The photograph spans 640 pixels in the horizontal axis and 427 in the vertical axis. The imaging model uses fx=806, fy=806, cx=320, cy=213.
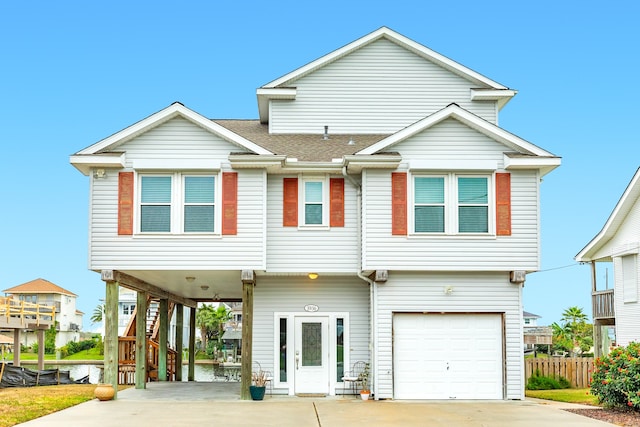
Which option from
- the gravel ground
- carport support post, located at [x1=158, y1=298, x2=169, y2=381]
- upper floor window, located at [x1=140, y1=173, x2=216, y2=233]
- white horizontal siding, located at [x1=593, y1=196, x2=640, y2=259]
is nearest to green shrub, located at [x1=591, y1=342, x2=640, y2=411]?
the gravel ground

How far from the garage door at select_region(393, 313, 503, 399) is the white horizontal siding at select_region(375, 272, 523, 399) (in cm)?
26

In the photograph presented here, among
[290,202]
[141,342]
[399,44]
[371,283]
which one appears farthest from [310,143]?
[141,342]

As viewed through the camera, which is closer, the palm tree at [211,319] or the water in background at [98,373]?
A: the water in background at [98,373]

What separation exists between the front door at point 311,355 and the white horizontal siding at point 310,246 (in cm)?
180

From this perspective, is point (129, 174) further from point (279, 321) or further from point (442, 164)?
point (442, 164)

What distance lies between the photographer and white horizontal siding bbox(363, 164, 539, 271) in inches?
789

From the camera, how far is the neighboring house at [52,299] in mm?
79750

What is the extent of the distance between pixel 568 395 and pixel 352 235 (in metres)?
8.73

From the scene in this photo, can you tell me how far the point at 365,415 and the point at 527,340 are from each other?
2882cm

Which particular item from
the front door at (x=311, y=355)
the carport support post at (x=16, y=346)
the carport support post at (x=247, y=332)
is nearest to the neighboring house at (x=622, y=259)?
the front door at (x=311, y=355)

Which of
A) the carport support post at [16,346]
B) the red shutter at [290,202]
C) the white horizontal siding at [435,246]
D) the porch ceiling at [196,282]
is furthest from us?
the carport support post at [16,346]

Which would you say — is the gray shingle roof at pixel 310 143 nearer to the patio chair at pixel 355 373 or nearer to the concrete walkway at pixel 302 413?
the patio chair at pixel 355 373

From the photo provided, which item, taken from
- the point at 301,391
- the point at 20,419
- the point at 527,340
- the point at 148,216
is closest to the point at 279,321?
the point at 301,391

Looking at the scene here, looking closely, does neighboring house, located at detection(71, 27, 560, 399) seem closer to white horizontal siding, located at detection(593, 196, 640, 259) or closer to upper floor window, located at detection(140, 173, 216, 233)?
upper floor window, located at detection(140, 173, 216, 233)
